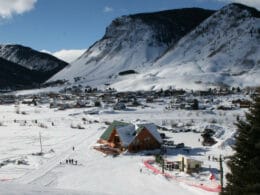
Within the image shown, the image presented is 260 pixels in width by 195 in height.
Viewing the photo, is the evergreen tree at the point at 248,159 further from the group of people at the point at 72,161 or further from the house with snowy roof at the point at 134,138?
the house with snowy roof at the point at 134,138

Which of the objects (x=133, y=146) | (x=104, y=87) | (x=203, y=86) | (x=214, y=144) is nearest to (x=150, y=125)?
(x=133, y=146)

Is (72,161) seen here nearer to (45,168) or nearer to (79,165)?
(79,165)

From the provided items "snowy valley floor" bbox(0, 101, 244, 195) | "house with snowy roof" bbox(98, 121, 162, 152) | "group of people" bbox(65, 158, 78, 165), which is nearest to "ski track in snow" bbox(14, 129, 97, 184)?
"snowy valley floor" bbox(0, 101, 244, 195)

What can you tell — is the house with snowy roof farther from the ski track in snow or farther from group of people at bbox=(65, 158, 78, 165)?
group of people at bbox=(65, 158, 78, 165)

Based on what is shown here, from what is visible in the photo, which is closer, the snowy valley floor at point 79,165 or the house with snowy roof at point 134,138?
the snowy valley floor at point 79,165

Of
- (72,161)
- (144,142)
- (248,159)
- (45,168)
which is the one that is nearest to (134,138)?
(144,142)

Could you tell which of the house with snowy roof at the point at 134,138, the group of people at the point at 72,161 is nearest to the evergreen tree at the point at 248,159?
the group of people at the point at 72,161

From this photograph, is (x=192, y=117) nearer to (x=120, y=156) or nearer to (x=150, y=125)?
(x=150, y=125)
